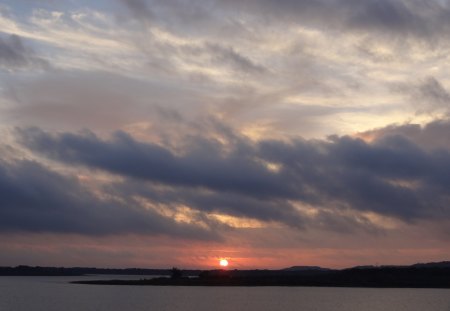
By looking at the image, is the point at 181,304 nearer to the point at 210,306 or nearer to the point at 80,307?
the point at 210,306

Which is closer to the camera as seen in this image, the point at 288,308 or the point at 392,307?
the point at 288,308

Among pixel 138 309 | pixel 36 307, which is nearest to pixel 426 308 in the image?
pixel 138 309

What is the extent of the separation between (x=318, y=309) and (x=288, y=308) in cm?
472

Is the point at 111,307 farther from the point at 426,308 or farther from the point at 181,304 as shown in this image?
the point at 426,308

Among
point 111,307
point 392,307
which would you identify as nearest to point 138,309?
point 111,307

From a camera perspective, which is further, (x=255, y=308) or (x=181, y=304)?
(x=181, y=304)

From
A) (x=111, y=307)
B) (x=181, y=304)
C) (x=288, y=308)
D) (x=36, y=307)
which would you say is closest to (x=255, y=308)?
(x=288, y=308)

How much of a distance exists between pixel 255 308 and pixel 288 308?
5236mm

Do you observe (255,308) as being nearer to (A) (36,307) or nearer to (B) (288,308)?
(B) (288,308)

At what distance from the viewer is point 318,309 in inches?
4050

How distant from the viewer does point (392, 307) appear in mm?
110375

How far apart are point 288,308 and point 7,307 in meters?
43.8

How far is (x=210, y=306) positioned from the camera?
106375 millimetres

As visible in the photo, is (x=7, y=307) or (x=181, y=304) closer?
(x=7, y=307)
